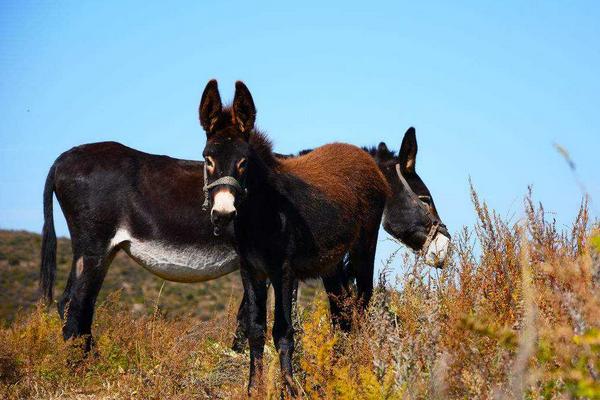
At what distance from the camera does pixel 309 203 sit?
595 centimetres

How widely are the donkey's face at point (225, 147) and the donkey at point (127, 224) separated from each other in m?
2.20

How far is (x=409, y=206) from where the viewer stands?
836 centimetres

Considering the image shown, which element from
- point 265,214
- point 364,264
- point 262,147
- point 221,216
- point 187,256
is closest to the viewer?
point 221,216

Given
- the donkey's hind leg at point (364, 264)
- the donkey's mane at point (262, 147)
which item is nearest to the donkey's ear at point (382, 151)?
the donkey's hind leg at point (364, 264)

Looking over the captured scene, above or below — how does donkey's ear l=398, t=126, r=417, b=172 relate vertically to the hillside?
above

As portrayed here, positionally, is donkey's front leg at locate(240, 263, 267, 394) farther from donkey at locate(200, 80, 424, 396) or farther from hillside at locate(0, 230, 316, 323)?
hillside at locate(0, 230, 316, 323)

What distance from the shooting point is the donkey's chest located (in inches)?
308

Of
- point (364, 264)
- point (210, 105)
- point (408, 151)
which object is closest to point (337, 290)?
point (364, 264)

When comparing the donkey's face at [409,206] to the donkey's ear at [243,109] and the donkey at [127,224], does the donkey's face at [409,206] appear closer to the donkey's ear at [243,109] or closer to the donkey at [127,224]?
the donkey at [127,224]

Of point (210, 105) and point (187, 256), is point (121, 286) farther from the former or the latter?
point (210, 105)

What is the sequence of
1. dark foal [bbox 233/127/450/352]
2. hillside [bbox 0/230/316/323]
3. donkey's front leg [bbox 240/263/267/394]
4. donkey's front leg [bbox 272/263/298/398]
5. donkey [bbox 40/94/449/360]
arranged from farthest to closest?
hillside [bbox 0/230/316/323]
dark foal [bbox 233/127/450/352]
donkey [bbox 40/94/449/360]
donkey's front leg [bbox 240/263/267/394]
donkey's front leg [bbox 272/263/298/398]

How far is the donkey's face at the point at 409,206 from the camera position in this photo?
835cm

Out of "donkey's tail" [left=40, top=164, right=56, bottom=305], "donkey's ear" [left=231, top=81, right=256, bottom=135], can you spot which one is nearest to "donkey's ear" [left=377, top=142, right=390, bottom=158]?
"donkey's ear" [left=231, top=81, right=256, bottom=135]

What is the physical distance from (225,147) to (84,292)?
Answer: 309 cm
